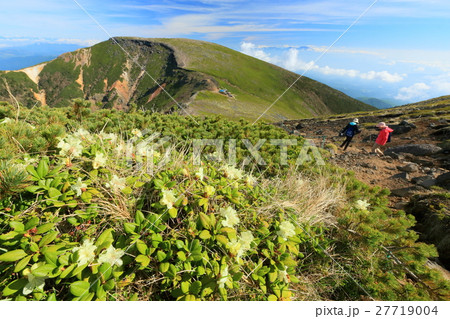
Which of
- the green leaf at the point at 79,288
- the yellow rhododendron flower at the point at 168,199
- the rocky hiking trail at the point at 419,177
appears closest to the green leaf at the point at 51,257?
the green leaf at the point at 79,288

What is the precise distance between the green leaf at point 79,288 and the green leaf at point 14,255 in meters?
0.42

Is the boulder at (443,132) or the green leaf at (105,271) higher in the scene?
the boulder at (443,132)

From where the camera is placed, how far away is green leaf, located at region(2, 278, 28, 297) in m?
1.53

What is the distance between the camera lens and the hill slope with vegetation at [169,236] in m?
1.72

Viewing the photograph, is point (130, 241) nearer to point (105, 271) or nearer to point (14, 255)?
point (105, 271)

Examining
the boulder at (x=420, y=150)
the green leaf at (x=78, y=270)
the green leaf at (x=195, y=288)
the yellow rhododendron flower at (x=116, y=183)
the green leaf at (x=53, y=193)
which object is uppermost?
the boulder at (x=420, y=150)

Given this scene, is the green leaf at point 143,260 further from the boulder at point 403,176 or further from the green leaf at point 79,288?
the boulder at point 403,176

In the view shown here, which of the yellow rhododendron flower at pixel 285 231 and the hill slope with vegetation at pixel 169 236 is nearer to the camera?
the hill slope with vegetation at pixel 169 236

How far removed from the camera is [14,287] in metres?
1.57

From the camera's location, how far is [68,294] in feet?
5.63

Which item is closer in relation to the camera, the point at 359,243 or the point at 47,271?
the point at 47,271
